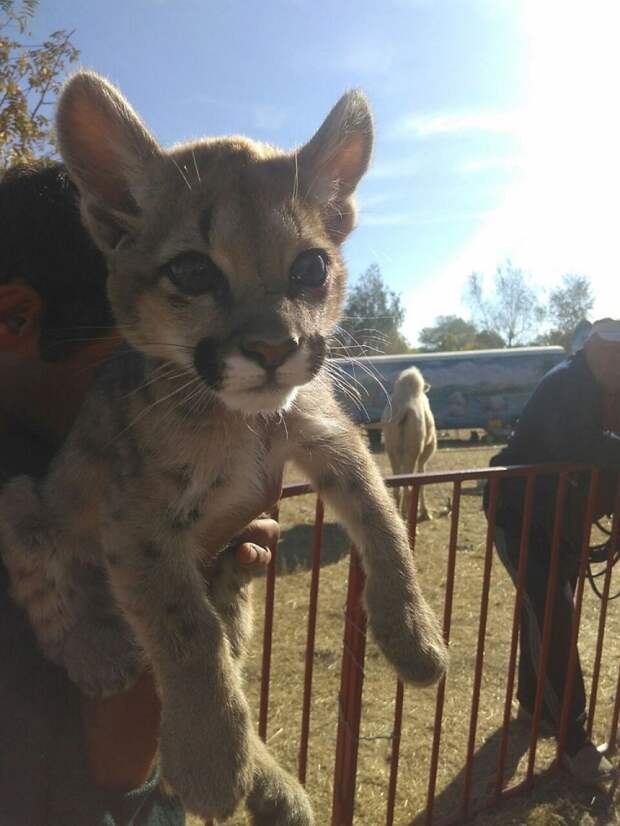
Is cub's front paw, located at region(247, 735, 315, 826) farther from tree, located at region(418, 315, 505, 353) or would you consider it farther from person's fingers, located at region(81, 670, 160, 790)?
tree, located at region(418, 315, 505, 353)

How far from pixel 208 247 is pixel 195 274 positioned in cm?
9

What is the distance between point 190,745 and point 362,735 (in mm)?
3845

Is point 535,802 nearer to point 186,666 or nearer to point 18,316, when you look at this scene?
point 186,666

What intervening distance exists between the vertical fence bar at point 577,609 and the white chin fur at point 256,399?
10.3 ft

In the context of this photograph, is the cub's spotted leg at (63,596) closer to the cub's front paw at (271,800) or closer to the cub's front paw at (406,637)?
the cub's front paw at (271,800)

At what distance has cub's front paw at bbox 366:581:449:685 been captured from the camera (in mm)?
2234

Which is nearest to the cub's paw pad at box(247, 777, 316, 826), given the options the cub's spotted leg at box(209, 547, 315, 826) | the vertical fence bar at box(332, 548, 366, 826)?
the cub's spotted leg at box(209, 547, 315, 826)

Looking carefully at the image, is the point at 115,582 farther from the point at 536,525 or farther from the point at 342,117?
the point at 536,525

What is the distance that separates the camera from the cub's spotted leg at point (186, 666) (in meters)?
1.83

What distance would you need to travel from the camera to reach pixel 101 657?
2.14 m

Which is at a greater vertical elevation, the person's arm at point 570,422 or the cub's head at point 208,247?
the cub's head at point 208,247

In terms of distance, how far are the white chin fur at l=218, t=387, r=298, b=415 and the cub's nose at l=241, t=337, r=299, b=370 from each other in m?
0.10

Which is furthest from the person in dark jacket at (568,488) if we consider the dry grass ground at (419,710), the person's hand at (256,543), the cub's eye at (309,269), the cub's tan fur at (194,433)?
the cub's eye at (309,269)

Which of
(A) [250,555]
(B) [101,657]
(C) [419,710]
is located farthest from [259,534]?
(C) [419,710]
